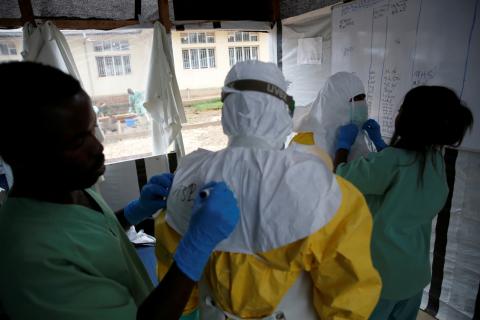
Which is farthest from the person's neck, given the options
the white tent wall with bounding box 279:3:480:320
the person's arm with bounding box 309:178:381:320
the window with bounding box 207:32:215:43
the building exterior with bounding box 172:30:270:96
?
the window with bounding box 207:32:215:43

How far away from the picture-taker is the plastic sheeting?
1601 millimetres

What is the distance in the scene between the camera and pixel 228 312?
0.76 meters

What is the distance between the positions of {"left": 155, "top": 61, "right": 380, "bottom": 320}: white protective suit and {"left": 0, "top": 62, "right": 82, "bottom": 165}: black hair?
0.33m

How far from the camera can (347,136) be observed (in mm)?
1459

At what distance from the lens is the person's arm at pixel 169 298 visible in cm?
60

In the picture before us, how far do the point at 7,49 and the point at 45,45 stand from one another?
0.38 m

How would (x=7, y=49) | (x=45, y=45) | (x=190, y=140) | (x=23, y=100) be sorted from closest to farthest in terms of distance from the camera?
1. (x=23, y=100)
2. (x=45, y=45)
3. (x=7, y=49)
4. (x=190, y=140)

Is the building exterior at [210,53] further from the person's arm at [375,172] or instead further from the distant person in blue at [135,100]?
the person's arm at [375,172]

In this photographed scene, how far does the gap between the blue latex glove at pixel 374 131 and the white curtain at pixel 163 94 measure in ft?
4.79

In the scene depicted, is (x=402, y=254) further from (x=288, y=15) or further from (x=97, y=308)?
(x=288, y=15)

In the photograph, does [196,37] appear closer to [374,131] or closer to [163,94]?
[163,94]

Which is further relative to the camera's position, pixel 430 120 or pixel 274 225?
pixel 430 120

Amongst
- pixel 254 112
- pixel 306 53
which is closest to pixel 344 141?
pixel 254 112

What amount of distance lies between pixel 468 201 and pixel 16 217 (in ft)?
6.30
